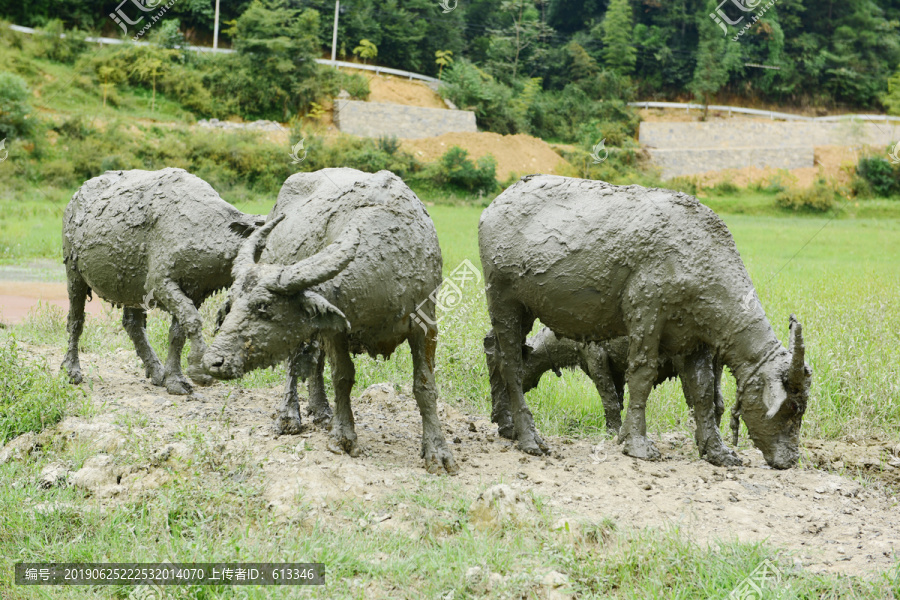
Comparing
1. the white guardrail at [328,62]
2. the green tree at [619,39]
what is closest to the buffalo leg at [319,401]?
the white guardrail at [328,62]

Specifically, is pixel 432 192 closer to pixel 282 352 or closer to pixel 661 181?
pixel 661 181

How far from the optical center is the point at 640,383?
6.07m

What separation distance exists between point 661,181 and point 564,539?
31.3 metres

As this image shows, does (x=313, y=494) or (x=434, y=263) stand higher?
(x=434, y=263)

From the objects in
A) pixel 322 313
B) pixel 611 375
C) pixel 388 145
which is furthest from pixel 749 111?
pixel 322 313

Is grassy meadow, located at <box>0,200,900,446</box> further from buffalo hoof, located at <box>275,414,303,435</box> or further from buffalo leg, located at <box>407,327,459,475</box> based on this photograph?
buffalo leg, located at <box>407,327,459,475</box>

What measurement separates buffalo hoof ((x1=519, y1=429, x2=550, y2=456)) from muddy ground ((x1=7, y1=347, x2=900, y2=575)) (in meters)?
0.11

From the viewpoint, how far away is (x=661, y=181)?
111 ft

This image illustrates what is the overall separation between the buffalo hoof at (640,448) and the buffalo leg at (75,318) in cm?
543

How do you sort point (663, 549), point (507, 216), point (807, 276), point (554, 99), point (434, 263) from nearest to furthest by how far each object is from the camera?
1. point (663, 549)
2. point (434, 263)
3. point (507, 216)
4. point (807, 276)
5. point (554, 99)

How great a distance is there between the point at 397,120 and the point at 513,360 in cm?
3224

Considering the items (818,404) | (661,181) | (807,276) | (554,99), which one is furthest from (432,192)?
(818,404)

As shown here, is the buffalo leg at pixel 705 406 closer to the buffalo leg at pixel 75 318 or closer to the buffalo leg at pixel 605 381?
the buffalo leg at pixel 605 381

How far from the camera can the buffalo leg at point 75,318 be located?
7696mm
